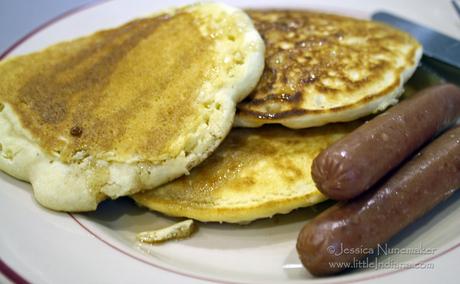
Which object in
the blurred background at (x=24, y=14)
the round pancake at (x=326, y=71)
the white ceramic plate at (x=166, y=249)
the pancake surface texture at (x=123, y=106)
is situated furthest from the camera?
the blurred background at (x=24, y=14)

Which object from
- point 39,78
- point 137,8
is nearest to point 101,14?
point 137,8

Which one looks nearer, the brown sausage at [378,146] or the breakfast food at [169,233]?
the brown sausage at [378,146]

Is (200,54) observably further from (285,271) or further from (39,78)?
(285,271)

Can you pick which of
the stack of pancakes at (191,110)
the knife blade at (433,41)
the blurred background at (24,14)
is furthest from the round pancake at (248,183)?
the blurred background at (24,14)

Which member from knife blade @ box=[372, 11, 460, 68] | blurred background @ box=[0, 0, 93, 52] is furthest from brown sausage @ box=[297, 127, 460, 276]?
blurred background @ box=[0, 0, 93, 52]

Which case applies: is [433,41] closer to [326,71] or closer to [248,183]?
[326,71]

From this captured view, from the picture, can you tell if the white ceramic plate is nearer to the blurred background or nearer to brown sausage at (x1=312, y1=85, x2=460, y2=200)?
brown sausage at (x1=312, y1=85, x2=460, y2=200)

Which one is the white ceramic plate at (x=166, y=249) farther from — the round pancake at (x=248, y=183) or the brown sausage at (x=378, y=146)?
the brown sausage at (x=378, y=146)

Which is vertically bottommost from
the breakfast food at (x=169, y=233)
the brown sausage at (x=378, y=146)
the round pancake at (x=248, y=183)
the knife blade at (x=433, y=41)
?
the breakfast food at (x=169, y=233)
